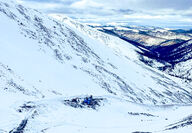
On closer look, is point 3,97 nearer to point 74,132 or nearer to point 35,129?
point 35,129

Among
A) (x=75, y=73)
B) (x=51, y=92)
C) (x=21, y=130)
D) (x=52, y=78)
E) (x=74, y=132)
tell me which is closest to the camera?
(x=21, y=130)

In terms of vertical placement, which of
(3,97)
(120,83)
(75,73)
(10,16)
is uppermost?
(10,16)

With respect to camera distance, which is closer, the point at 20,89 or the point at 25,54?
the point at 20,89

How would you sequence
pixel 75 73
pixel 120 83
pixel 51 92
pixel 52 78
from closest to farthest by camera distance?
1. pixel 51 92
2. pixel 52 78
3. pixel 75 73
4. pixel 120 83

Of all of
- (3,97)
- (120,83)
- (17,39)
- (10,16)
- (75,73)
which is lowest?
(120,83)

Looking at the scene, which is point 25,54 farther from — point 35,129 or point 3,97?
point 35,129

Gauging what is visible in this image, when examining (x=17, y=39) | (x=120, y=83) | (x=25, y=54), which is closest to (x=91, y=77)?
(x=120, y=83)

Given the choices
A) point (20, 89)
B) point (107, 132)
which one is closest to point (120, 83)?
point (20, 89)

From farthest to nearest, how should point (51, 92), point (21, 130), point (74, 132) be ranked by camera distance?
point (51, 92), point (74, 132), point (21, 130)

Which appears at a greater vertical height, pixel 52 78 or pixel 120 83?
pixel 52 78
